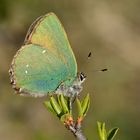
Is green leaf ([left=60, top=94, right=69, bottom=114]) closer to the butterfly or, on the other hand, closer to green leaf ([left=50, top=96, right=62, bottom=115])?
green leaf ([left=50, top=96, right=62, bottom=115])

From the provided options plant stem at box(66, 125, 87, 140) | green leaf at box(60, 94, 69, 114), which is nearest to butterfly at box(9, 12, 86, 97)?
green leaf at box(60, 94, 69, 114)

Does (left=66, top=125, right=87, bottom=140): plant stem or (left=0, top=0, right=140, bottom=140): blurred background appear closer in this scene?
(left=66, top=125, right=87, bottom=140): plant stem

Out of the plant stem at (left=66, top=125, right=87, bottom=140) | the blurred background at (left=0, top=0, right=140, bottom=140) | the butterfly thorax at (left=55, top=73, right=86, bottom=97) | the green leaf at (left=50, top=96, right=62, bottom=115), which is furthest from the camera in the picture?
the blurred background at (left=0, top=0, right=140, bottom=140)

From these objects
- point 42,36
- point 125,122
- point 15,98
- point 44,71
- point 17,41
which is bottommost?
point 125,122

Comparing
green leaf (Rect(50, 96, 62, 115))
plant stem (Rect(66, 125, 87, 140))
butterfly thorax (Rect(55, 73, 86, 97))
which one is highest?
green leaf (Rect(50, 96, 62, 115))

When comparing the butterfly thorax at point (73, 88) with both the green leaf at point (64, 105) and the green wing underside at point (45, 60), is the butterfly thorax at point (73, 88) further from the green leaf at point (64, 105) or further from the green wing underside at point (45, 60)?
the green leaf at point (64, 105)

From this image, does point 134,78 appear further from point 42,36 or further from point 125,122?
point 42,36

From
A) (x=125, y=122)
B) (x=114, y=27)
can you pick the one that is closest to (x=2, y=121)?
(x=125, y=122)

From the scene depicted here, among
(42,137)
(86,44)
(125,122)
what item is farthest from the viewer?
(86,44)
